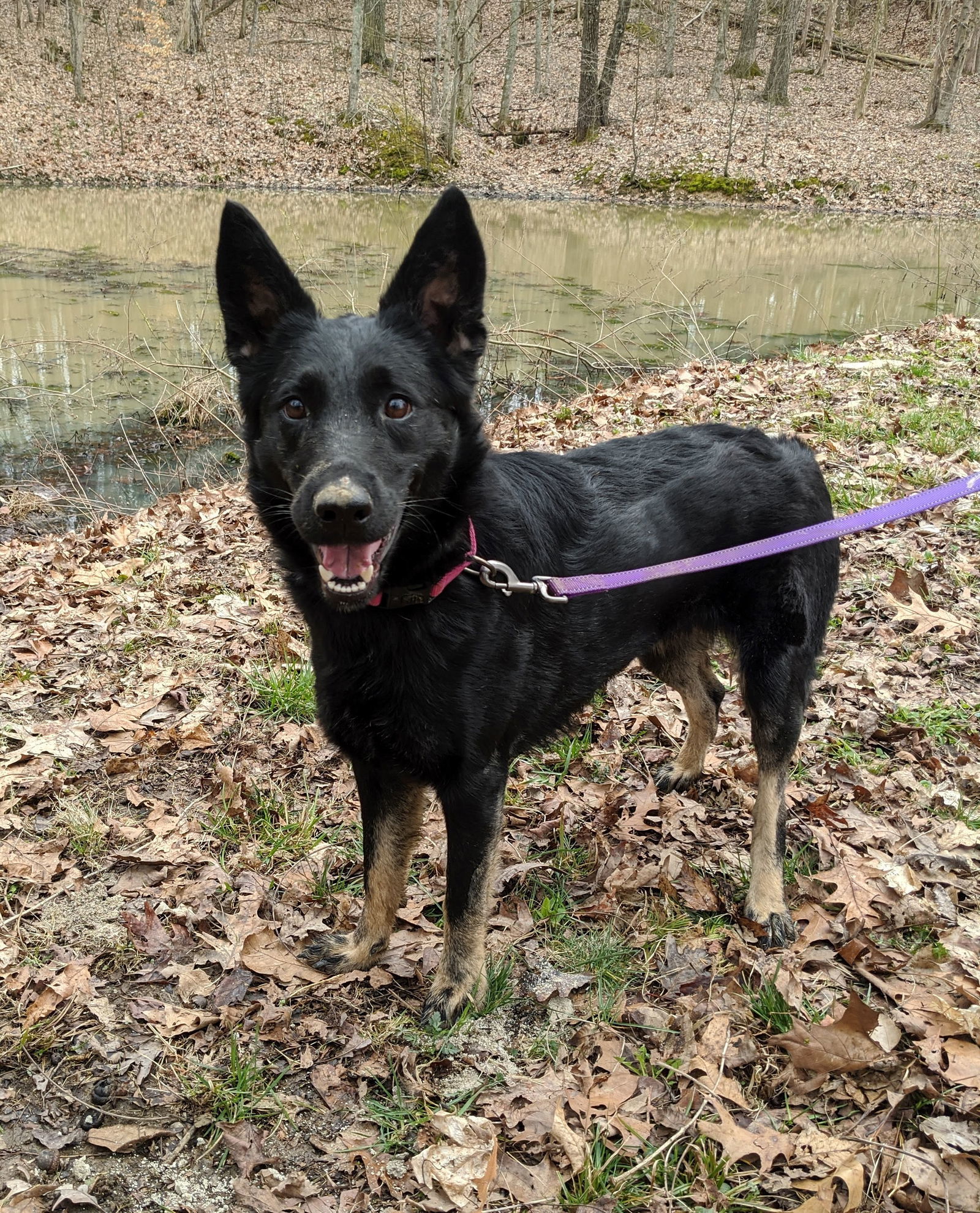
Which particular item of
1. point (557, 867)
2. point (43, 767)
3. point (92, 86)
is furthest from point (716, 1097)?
point (92, 86)

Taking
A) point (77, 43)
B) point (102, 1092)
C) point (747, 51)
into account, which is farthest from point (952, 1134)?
point (747, 51)

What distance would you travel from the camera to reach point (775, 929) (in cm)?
331

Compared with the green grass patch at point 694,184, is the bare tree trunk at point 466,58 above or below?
above

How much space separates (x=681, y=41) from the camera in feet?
140

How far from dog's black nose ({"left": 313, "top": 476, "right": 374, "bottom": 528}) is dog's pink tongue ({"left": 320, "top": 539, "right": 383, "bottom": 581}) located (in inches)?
4.6

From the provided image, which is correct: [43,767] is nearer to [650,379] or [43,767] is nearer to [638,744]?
[638,744]

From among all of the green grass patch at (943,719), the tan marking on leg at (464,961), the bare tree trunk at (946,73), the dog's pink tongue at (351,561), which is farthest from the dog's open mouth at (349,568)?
the bare tree trunk at (946,73)

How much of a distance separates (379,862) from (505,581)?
1126mm

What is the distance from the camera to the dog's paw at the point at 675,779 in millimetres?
4176

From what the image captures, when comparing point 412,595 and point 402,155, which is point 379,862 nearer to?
point 412,595

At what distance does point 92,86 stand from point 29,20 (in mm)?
7845

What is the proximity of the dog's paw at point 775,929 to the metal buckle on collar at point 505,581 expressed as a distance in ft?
4.92

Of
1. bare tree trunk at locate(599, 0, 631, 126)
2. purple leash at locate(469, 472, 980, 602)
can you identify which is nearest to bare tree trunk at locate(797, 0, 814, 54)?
bare tree trunk at locate(599, 0, 631, 126)

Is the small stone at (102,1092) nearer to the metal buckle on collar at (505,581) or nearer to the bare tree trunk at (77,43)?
the metal buckle on collar at (505,581)
